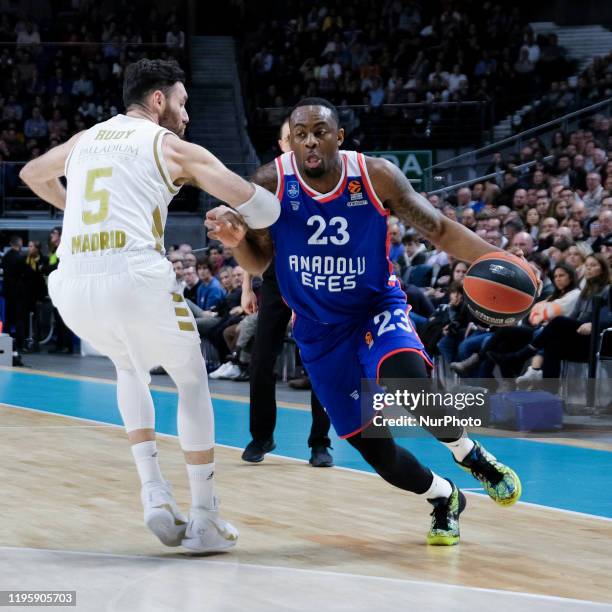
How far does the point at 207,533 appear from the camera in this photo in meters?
4.39

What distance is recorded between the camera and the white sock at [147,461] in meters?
4.52

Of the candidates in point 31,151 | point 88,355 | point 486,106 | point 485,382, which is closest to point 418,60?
point 486,106

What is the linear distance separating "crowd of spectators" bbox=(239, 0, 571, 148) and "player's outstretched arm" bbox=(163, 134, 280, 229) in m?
15.4

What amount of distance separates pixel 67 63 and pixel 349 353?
19759 mm

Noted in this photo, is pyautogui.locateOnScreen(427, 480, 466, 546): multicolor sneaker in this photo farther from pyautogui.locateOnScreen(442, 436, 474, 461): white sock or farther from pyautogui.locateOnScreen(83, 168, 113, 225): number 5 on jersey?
pyautogui.locateOnScreen(83, 168, 113, 225): number 5 on jersey

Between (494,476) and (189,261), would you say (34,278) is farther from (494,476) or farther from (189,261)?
(494,476)

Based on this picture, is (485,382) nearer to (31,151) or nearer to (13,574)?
(13,574)

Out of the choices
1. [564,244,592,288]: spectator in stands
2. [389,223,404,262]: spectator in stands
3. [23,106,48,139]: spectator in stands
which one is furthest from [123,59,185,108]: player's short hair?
[23,106,48,139]: spectator in stands

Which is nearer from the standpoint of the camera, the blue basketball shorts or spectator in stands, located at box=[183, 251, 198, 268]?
the blue basketball shorts

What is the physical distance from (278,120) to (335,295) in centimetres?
1676

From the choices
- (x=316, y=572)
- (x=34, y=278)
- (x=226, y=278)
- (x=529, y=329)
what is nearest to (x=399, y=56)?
(x=34, y=278)

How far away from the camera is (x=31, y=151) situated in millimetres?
21016

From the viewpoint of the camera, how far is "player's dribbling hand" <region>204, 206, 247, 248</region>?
4332 mm

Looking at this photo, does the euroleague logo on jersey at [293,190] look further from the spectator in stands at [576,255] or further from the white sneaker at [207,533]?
the spectator in stands at [576,255]
